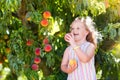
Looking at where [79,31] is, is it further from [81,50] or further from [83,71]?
[83,71]

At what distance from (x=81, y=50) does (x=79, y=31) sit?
0.77 feet

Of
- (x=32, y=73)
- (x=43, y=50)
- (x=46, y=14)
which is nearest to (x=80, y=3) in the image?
(x=46, y=14)

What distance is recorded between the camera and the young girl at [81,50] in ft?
11.6

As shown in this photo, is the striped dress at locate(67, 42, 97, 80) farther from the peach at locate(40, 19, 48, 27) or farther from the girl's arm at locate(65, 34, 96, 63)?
the peach at locate(40, 19, 48, 27)

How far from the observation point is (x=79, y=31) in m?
3.62

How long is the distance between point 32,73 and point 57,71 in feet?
1.60

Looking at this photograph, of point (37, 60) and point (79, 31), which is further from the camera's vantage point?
point (37, 60)

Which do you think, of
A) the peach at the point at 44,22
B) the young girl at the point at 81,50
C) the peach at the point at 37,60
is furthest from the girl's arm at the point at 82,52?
the peach at the point at 37,60

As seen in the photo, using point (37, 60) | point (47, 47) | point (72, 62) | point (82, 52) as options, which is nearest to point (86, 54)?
point (82, 52)

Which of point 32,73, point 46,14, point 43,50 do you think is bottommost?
point 32,73

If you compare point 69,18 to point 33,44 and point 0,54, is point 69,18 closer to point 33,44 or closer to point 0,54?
point 33,44

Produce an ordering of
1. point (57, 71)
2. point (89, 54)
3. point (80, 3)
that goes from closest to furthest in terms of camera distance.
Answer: point (89, 54) → point (80, 3) → point (57, 71)

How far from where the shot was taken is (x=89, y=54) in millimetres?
3516

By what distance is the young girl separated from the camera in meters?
3.52
